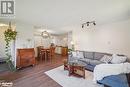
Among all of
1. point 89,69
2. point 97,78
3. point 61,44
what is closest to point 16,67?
point 89,69

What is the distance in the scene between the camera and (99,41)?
5.76m

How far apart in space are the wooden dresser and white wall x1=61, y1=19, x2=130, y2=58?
129 inches

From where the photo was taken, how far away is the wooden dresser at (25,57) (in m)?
5.39

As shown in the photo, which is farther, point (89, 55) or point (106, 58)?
point (89, 55)

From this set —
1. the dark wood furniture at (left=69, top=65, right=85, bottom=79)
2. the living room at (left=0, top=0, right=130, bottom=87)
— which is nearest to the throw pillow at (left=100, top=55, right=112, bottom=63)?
the living room at (left=0, top=0, right=130, bottom=87)

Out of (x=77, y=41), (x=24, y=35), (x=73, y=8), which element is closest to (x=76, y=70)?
(x=73, y=8)

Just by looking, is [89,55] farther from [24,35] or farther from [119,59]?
[24,35]

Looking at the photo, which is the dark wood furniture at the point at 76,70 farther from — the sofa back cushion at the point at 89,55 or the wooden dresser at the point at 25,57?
the wooden dresser at the point at 25,57

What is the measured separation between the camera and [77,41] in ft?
24.5

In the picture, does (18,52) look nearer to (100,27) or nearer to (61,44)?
(100,27)

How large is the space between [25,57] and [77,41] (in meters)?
3.65

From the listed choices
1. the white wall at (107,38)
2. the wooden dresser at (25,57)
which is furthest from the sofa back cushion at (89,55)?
the wooden dresser at (25,57)

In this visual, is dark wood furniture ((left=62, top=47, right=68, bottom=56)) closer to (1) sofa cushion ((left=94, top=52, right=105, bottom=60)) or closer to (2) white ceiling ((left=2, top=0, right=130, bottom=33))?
(1) sofa cushion ((left=94, top=52, right=105, bottom=60))

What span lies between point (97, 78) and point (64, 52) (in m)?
7.81
